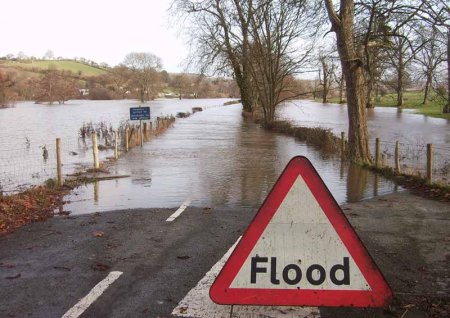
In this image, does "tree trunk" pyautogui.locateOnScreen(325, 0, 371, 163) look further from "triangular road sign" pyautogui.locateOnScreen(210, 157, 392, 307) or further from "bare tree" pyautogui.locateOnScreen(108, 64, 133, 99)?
"bare tree" pyautogui.locateOnScreen(108, 64, 133, 99)

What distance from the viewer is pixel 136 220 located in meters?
7.81

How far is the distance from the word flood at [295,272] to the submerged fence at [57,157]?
910cm

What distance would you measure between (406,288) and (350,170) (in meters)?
10.6

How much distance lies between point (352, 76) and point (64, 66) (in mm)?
154413

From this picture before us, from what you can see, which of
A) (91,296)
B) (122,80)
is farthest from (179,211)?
(122,80)

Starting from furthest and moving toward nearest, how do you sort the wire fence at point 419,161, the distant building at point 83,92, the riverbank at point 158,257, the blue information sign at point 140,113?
the distant building at point 83,92
the blue information sign at point 140,113
the wire fence at point 419,161
the riverbank at point 158,257

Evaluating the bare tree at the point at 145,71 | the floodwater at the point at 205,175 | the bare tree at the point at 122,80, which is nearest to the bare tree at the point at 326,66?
the floodwater at the point at 205,175

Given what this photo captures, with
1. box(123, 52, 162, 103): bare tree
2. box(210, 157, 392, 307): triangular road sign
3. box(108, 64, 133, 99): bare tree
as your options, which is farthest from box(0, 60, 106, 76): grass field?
box(210, 157, 392, 307): triangular road sign

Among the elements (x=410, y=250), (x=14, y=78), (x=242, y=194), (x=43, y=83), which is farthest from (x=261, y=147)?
(x=14, y=78)

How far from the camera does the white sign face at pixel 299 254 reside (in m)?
3.32

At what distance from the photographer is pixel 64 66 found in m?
157

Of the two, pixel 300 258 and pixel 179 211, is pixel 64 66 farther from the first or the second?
pixel 300 258

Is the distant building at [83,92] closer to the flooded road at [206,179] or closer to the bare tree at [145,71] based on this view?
the bare tree at [145,71]

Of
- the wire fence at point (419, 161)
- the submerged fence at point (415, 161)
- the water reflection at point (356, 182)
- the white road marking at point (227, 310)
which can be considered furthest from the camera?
the wire fence at point (419, 161)
